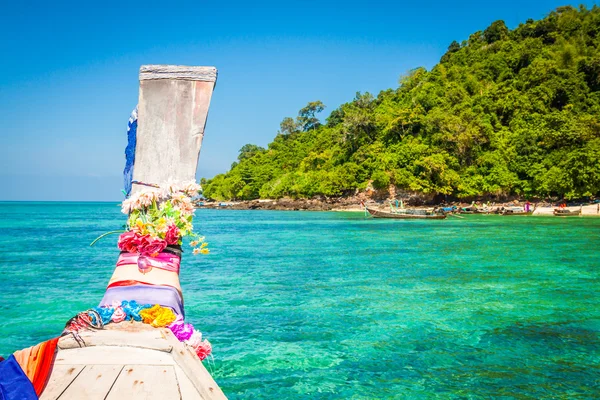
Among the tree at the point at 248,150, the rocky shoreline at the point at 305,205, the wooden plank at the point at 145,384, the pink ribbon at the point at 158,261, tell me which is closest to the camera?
the wooden plank at the point at 145,384

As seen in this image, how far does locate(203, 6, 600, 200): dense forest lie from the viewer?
5447 cm

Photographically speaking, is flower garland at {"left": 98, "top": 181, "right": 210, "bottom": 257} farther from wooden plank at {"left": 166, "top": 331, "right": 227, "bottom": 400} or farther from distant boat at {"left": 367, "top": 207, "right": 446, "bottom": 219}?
distant boat at {"left": 367, "top": 207, "right": 446, "bottom": 219}

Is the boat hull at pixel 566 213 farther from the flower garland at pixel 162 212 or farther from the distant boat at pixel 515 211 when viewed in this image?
the flower garland at pixel 162 212

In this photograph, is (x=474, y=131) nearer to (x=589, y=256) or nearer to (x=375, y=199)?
(x=375, y=199)

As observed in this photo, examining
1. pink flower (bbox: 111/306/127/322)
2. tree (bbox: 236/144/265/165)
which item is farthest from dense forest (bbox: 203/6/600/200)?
pink flower (bbox: 111/306/127/322)

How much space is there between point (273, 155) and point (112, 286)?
97948 mm

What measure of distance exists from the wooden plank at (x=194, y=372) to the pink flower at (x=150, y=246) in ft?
2.61

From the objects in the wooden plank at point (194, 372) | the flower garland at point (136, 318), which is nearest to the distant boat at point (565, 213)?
the flower garland at point (136, 318)

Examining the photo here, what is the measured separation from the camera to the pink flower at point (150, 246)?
10.9 ft

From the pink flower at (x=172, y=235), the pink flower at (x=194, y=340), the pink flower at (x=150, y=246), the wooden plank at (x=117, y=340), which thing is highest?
the pink flower at (x=172, y=235)

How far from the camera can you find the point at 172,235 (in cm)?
348

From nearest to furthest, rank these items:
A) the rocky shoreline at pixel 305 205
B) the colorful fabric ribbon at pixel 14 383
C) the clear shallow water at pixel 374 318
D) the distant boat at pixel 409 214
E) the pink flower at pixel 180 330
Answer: the colorful fabric ribbon at pixel 14 383 < the pink flower at pixel 180 330 < the clear shallow water at pixel 374 318 < the distant boat at pixel 409 214 < the rocky shoreline at pixel 305 205

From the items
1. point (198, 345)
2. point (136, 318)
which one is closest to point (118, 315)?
point (136, 318)

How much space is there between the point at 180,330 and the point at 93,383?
755 mm
